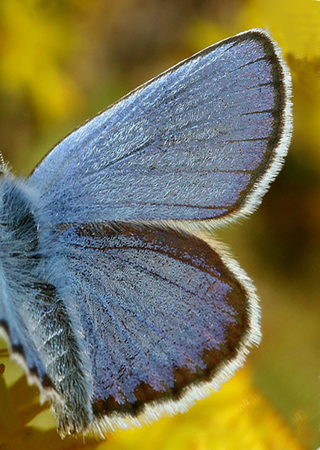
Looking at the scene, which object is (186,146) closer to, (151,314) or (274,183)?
(151,314)

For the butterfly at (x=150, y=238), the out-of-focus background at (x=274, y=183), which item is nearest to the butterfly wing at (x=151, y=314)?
the butterfly at (x=150, y=238)

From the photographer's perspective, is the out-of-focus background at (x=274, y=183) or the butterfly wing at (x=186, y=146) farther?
the out-of-focus background at (x=274, y=183)

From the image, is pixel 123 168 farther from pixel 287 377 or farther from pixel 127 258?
pixel 287 377

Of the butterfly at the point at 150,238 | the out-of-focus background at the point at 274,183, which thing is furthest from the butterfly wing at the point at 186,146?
the out-of-focus background at the point at 274,183

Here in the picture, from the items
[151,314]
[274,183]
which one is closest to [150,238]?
[151,314]

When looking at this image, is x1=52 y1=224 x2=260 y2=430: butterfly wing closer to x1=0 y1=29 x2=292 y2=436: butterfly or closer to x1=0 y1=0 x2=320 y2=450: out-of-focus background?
x1=0 y1=29 x2=292 y2=436: butterfly

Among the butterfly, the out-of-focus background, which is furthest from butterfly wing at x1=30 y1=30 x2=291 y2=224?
the out-of-focus background

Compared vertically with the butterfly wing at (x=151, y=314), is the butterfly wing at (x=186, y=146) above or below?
above

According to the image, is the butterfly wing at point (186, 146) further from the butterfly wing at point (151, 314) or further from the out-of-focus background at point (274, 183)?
the out-of-focus background at point (274, 183)
